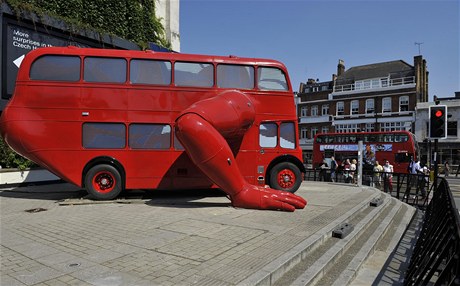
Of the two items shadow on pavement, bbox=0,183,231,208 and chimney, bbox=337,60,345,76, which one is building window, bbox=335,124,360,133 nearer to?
chimney, bbox=337,60,345,76

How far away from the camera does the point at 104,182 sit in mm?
8742

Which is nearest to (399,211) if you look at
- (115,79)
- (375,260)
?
(375,260)

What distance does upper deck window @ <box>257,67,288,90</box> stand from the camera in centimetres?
941

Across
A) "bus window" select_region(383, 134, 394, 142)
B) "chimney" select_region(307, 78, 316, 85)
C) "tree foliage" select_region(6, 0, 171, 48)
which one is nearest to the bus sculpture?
"tree foliage" select_region(6, 0, 171, 48)

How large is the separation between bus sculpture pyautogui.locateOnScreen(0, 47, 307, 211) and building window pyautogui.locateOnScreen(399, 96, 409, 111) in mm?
40534

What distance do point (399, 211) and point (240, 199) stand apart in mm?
5349

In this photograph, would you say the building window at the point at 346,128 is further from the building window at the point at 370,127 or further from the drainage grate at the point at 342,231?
the drainage grate at the point at 342,231

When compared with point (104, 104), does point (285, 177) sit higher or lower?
lower

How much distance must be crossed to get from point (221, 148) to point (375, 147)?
23.9 metres

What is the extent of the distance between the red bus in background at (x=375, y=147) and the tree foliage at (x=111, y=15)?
585 inches

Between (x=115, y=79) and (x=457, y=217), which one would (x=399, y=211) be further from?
(x=115, y=79)

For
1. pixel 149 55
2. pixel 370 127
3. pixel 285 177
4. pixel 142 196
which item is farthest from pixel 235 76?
pixel 370 127

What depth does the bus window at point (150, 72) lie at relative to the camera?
889cm

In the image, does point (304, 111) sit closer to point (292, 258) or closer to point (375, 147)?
point (375, 147)
